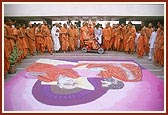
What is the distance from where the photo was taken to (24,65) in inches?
197

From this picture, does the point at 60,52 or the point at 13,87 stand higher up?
the point at 60,52

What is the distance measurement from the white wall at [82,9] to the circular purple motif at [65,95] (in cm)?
113

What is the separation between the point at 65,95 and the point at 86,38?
5.15 ft

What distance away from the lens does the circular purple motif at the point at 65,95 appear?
4.36 m

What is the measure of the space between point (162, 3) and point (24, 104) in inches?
96.1

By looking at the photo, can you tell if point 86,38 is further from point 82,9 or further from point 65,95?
Result: point 65,95

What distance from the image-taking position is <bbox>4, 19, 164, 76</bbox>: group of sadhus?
5000 millimetres

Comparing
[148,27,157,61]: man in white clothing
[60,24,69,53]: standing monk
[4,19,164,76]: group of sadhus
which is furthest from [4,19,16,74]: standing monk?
[148,27,157,61]: man in white clothing

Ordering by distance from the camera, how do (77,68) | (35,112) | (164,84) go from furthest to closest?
(77,68) < (164,84) < (35,112)

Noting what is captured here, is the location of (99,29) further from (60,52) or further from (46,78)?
(46,78)

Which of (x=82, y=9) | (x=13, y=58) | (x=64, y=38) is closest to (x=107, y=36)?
(x=64, y=38)

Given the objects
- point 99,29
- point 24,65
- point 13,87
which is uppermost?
point 99,29

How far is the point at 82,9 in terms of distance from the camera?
4668 millimetres

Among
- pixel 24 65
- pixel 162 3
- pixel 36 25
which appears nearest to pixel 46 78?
pixel 24 65
